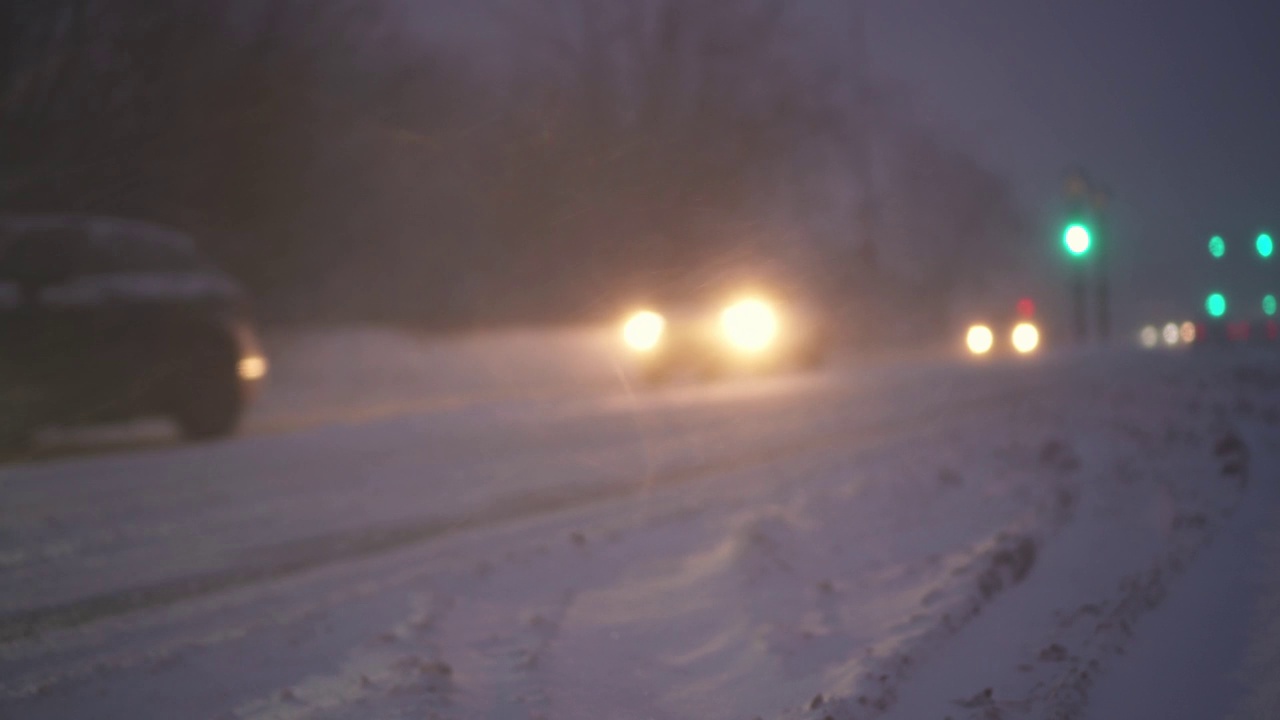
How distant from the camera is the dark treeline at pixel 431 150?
1507 centimetres

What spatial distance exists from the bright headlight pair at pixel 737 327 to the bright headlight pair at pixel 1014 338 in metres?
7.55

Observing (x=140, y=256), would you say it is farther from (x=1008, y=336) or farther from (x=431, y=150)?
(x=1008, y=336)

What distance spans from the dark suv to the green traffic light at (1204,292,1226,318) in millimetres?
14758

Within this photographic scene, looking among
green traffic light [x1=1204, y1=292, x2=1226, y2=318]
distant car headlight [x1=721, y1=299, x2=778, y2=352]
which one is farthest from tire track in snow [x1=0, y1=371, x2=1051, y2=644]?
green traffic light [x1=1204, y1=292, x2=1226, y2=318]

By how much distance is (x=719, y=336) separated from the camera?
19.1 meters

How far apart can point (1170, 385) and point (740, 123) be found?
886cm

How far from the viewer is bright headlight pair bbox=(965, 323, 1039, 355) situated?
25641mm

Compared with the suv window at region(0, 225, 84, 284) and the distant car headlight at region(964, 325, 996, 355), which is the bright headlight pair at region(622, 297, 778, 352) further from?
the suv window at region(0, 225, 84, 284)

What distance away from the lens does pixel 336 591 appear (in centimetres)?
528

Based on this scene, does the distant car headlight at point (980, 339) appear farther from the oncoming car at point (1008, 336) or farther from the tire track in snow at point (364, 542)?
the tire track in snow at point (364, 542)

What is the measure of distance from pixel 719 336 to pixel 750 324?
0.80 meters

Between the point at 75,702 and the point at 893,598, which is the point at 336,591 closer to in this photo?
the point at 75,702

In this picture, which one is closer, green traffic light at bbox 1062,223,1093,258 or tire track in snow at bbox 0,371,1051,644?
tire track in snow at bbox 0,371,1051,644

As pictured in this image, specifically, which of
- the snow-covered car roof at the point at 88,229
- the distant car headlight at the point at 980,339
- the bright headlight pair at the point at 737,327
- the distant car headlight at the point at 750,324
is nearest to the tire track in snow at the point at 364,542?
the snow-covered car roof at the point at 88,229
